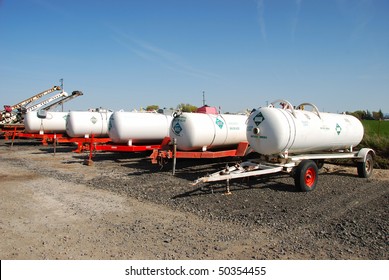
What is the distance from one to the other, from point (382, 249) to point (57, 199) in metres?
6.14

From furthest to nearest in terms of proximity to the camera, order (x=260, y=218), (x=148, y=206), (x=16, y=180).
Result: (x=16, y=180), (x=148, y=206), (x=260, y=218)

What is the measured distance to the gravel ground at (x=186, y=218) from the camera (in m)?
4.44

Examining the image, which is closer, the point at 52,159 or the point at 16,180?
the point at 16,180

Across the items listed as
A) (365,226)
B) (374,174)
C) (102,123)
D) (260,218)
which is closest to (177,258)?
(260,218)

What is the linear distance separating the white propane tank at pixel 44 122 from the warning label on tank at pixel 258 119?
13555 mm

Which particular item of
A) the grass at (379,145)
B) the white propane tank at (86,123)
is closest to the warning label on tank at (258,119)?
the grass at (379,145)

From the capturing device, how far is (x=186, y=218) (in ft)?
19.1

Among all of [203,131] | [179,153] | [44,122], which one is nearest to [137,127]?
[179,153]

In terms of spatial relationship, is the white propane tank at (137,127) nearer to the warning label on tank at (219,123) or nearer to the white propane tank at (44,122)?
the warning label on tank at (219,123)

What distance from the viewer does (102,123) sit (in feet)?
53.3

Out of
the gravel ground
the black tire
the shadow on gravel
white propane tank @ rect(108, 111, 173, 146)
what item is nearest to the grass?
the black tire

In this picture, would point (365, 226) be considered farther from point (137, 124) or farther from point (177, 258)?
point (137, 124)

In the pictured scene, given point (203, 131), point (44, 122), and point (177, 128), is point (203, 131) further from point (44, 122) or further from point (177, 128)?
point (44, 122)

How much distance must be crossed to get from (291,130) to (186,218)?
3.68m
